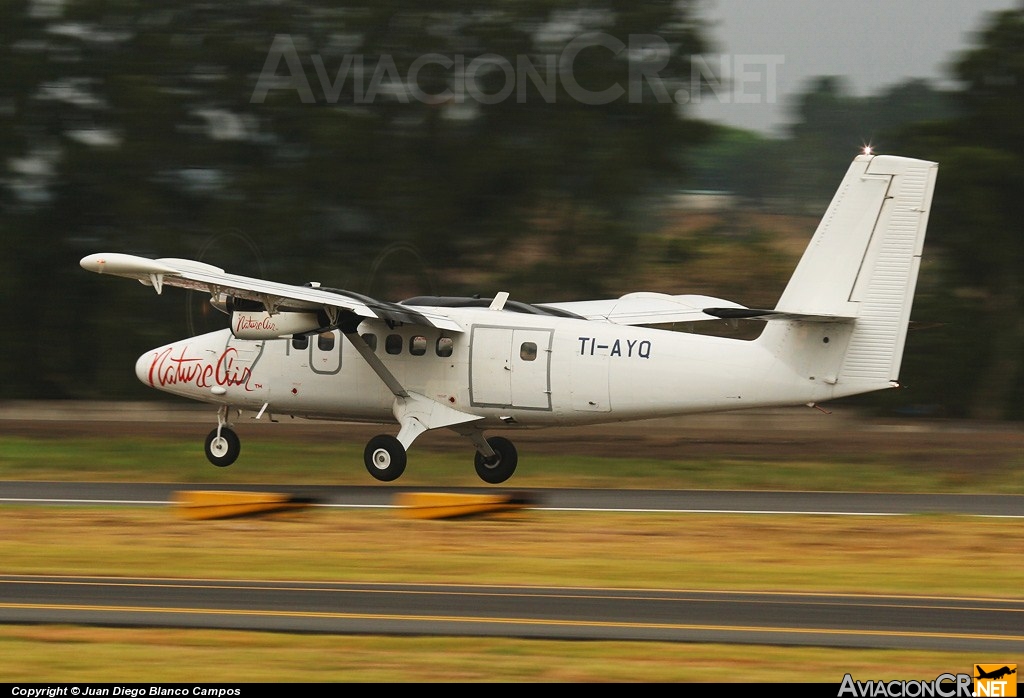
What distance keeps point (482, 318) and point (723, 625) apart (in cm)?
1106

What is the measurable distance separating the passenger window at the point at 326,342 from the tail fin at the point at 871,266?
829cm

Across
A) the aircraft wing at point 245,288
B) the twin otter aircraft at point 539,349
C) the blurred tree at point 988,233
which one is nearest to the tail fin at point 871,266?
the twin otter aircraft at point 539,349

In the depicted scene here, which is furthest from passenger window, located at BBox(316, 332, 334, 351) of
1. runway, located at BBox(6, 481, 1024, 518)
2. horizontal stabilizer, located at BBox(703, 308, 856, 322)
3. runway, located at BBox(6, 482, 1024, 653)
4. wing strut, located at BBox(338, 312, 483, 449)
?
runway, located at BBox(6, 482, 1024, 653)

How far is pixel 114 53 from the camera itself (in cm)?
3256

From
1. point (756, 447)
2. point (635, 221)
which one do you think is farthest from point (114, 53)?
point (756, 447)

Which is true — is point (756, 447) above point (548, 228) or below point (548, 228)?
below

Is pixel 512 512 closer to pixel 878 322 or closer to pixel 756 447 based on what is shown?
pixel 878 322

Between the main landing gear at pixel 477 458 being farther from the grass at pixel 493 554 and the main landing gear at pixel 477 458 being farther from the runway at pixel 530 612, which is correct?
the runway at pixel 530 612

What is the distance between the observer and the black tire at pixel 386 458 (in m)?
22.5

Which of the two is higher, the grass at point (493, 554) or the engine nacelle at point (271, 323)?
the engine nacelle at point (271, 323)

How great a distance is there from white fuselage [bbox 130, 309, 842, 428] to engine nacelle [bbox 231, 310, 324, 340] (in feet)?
4.99

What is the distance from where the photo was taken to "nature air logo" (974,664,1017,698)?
9422mm

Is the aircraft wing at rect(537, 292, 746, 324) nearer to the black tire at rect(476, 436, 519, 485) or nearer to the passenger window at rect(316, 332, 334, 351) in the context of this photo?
the black tire at rect(476, 436, 519, 485)

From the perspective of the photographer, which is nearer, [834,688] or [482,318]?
[834,688]
